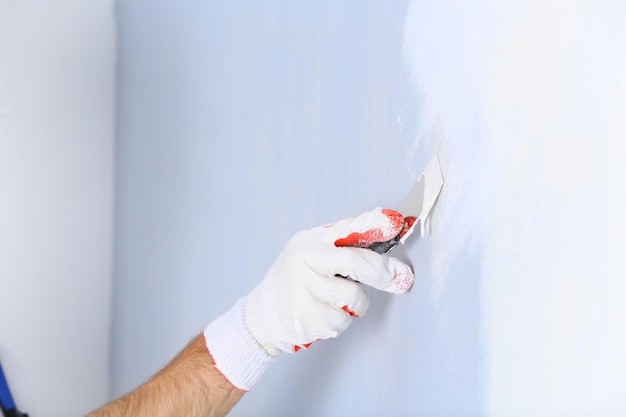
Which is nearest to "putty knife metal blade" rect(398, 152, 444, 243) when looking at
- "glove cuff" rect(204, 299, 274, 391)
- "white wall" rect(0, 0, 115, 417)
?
"glove cuff" rect(204, 299, 274, 391)

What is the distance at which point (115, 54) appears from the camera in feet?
5.59

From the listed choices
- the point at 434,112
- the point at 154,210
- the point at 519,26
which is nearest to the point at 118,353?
the point at 154,210

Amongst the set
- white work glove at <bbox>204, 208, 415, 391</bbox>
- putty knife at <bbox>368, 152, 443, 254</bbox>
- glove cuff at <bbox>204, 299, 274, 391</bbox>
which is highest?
putty knife at <bbox>368, 152, 443, 254</bbox>

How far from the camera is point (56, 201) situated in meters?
1.62

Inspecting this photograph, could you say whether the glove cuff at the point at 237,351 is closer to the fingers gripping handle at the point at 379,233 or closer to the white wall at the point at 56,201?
the fingers gripping handle at the point at 379,233

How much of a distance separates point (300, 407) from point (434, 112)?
0.54 m

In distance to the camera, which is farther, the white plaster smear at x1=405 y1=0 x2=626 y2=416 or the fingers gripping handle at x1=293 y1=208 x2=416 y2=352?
the fingers gripping handle at x1=293 y1=208 x2=416 y2=352

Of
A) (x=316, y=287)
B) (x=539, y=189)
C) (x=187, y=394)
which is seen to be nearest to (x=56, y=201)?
(x=187, y=394)

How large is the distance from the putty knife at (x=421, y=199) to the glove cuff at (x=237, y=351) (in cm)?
22

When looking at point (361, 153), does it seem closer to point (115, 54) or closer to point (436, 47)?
point (436, 47)

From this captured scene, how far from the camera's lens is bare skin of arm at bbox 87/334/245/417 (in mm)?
1058

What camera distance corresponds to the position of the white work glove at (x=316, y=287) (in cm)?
92

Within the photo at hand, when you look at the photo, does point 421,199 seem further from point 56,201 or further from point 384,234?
point 56,201

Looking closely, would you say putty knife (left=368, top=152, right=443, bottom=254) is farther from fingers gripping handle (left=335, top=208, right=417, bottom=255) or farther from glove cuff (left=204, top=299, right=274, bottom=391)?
glove cuff (left=204, top=299, right=274, bottom=391)
